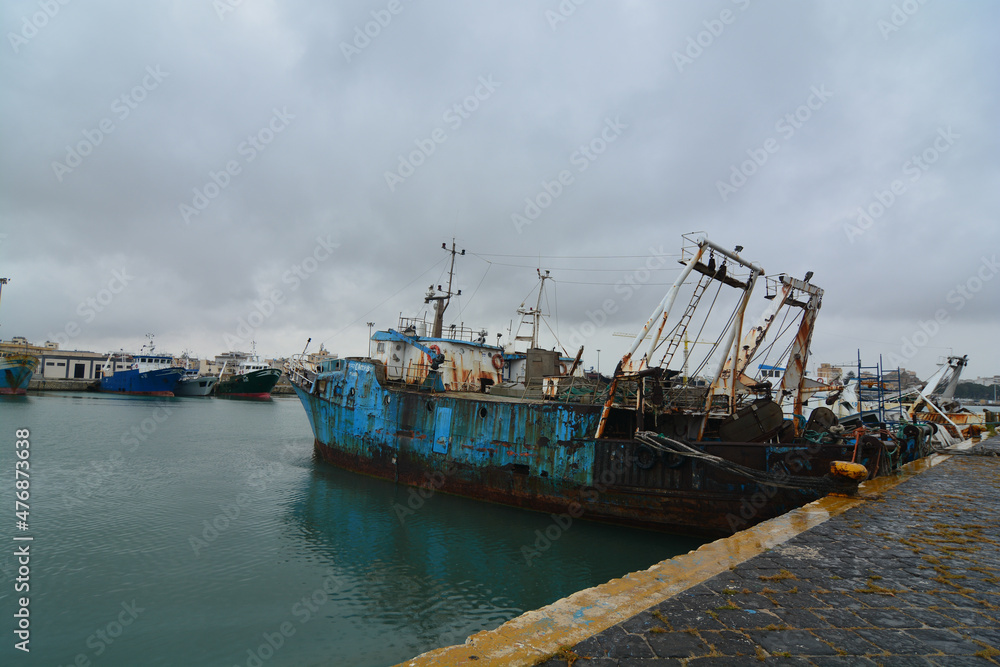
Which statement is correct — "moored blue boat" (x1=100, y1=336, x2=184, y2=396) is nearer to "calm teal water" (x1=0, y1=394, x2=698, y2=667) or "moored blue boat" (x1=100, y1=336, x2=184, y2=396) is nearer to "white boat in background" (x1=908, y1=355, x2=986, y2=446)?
"calm teal water" (x1=0, y1=394, x2=698, y2=667)

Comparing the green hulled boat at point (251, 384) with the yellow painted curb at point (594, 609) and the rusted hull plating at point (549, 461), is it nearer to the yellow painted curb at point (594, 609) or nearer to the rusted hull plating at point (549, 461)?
the rusted hull plating at point (549, 461)

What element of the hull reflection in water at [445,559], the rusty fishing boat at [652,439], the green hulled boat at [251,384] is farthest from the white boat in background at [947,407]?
the green hulled boat at [251,384]

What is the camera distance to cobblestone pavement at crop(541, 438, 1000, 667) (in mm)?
3441

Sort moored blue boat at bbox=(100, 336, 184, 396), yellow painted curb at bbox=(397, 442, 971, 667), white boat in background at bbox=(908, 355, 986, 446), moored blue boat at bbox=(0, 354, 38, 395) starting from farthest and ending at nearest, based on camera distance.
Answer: moored blue boat at bbox=(100, 336, 184, 396)
moored blue boat at bbox=(0, 354, 38, 395)
white boat in background at bbox=(908, 355, 986, 446)
yellow painted curb at bbox=(397, 442, 971, 667)

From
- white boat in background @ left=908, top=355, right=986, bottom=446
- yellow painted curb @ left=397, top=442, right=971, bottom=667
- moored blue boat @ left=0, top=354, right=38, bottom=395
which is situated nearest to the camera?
yellow painted curb @ left=397, top=442, right=971, bottom=667

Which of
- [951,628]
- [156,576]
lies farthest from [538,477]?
[951,628]

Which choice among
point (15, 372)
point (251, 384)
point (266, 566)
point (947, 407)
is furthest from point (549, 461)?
point (15, 372)

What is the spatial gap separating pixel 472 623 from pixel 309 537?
239 inches

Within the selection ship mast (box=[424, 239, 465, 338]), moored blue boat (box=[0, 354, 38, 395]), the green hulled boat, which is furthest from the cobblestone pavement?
moored blue boat (box=[0, 354, 38, 395])

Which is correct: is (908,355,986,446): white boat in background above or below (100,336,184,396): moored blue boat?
above

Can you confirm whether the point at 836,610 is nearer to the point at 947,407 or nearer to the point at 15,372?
the point at 947,407

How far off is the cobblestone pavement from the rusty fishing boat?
3.60 m

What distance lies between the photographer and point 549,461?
46.3ft

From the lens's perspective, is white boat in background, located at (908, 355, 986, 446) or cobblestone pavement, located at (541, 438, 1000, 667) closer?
cobblestone pavement, located at (541, 438, 1000, 667)
